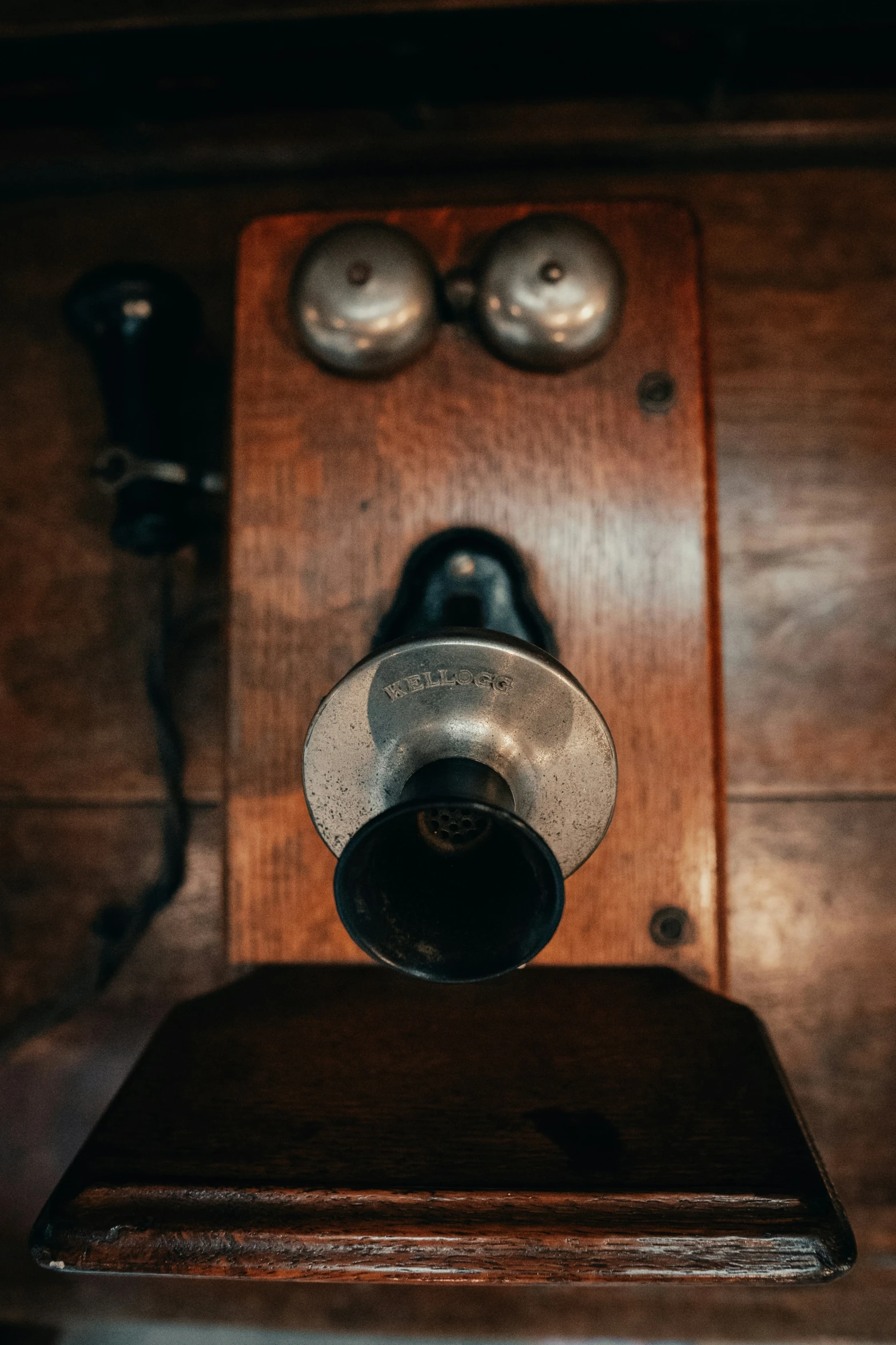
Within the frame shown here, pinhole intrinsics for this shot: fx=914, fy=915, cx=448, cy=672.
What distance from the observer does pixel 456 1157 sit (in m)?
0.51

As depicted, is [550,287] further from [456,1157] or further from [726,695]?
[456,1157]

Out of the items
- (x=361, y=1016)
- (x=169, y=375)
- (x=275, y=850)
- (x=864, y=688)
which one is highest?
(x=169, y=375)

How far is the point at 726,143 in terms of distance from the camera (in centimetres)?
95

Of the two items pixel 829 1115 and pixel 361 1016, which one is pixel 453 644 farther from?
pixel 829 1115

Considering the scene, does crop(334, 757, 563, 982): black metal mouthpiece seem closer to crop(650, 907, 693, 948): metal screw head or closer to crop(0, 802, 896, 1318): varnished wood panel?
crop(650, 907, 693, 948): metal screw head

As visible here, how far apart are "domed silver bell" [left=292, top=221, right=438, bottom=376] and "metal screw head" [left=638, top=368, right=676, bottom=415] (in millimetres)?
179

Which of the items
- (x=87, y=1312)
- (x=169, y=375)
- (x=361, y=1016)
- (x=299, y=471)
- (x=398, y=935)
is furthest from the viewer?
(x=87, y=1312)

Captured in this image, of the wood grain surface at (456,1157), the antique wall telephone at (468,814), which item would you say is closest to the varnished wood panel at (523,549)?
the antique wall telephone at (468,814)

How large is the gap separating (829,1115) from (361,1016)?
58cm

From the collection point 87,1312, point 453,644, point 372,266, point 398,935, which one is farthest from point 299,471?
point 87,1312

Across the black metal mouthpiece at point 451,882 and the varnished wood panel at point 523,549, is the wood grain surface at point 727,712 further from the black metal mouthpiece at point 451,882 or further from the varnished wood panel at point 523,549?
the black metal mouthpiece at point 451,882

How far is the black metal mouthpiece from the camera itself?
48 centimetres

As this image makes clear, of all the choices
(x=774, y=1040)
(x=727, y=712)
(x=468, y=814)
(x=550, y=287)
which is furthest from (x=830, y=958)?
(x=550, y=287)

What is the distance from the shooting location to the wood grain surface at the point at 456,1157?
1.54 feet
